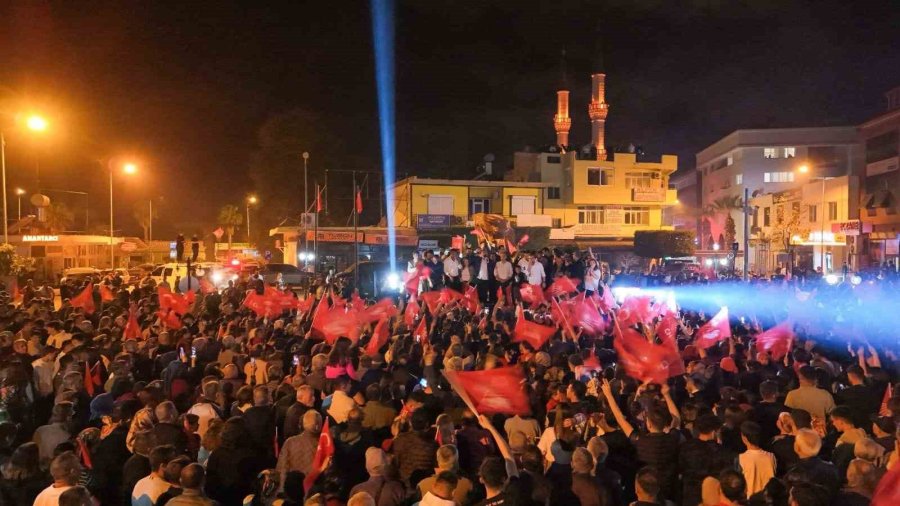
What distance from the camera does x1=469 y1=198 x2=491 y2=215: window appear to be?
168 feet

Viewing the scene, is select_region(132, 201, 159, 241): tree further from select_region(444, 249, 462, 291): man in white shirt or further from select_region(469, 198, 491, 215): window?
select_region(444, 249, 462, 291): man in white shirt

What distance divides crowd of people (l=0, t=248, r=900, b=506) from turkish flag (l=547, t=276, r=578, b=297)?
3.87 m

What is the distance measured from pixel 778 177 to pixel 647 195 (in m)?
18.7

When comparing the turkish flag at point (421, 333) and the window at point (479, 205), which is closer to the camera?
the turkish flag at point (421, 333)

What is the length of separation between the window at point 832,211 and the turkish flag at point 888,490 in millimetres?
49739

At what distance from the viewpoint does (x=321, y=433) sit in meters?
5.72

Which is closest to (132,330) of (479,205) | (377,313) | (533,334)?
(377,313)

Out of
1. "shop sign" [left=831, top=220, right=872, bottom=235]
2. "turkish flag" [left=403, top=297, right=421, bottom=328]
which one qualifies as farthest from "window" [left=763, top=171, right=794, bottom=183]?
"turkish flag" [left=403, top=297, right=421, bottom=328]

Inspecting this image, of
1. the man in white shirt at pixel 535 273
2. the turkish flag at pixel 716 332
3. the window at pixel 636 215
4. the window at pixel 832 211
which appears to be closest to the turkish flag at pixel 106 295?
the man in white shirt at pixel 535 273

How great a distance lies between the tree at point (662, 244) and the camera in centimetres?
5050

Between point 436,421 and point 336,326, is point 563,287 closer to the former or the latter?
point 336,326

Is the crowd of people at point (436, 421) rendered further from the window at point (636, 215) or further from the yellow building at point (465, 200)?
the window at point (636, 215)

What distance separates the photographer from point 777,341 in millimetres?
9969

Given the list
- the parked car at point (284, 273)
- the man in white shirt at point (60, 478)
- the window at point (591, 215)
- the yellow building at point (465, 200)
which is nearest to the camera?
the man in white shirt at point (60, 478)
